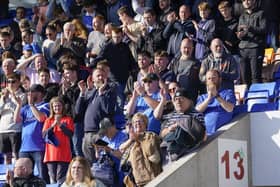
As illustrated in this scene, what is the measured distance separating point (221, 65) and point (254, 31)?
4.49 ft

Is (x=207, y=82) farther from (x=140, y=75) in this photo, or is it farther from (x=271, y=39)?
(x=271, y=39)

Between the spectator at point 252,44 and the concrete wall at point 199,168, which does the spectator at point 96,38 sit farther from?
the concrete wall at point 199,168

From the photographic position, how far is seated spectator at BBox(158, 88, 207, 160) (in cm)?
1023

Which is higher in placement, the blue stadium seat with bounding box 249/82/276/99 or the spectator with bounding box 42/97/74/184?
the blue stadium seat with bounding box 249/82/276/99

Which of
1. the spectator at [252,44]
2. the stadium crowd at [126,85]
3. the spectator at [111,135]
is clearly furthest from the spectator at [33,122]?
the spectator at [252,44]

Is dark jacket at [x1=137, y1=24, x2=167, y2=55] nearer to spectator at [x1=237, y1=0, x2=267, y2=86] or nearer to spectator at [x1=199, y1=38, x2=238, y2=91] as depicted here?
spectator at [x1=237, y1=0, x2=267, y2=86]

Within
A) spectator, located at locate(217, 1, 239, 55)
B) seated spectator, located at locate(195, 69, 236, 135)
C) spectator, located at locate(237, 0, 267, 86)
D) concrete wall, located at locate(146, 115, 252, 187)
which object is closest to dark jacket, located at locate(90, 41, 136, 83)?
spectator, located at locate(217, 1, 239, 55)

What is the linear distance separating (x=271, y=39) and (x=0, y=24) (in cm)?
581

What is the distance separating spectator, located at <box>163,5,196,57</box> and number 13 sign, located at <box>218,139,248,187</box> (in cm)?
266

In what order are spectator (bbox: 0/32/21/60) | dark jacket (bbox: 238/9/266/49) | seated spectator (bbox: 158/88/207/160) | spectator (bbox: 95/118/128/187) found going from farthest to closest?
1. spectator (bbox: 0/32/21/60)
2. dark jacket (bbox: 238/9/266/49)
3. spectator (bbox: 95/118/128/187)
4. seated spectator (bbox: 158/88/207/160)

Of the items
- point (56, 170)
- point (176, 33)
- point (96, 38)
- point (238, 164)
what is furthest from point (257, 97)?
point (96, 38)

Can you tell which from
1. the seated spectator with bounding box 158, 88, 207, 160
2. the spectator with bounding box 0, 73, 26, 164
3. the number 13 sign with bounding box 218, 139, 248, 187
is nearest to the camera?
the seated spectator with bounding box 158, 88, 207, 160

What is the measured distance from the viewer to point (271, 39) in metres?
14.1

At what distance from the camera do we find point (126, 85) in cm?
1307
